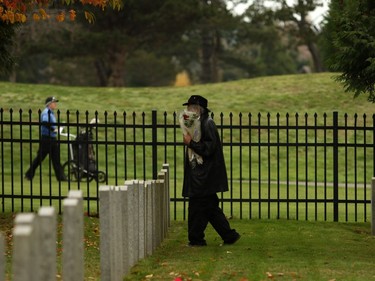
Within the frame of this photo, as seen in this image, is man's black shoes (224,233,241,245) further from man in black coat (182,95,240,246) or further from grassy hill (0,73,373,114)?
grassy hill (0,73,373,114)

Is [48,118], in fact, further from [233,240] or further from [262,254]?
[262,254]

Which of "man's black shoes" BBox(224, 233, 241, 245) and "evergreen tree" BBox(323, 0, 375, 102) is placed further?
"man's black shoes" BBox(224, 233, 241, 245)

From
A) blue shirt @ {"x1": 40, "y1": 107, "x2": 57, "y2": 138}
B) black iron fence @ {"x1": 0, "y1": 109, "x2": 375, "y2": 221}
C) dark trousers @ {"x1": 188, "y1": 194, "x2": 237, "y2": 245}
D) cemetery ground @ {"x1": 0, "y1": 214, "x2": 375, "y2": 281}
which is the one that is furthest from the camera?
blue shirt @ {"x1": 40, "y1": 107, "x2": 57, "y2": 138}

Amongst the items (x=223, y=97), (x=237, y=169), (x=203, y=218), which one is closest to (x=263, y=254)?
(x=203, y=218)

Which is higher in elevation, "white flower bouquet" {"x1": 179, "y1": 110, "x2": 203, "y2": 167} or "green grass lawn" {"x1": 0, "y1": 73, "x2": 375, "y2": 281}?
"white flower bouquet" {"x1": 179, "y1": 110, "x2": 203, "y2": 167}

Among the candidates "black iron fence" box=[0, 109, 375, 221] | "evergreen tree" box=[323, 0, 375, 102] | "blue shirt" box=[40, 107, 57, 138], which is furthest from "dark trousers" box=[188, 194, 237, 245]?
"blue shirt" box=[40, 107, 57, 138]

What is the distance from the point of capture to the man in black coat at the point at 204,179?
13.1 m

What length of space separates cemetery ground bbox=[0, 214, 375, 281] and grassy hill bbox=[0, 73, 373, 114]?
17.5 meters

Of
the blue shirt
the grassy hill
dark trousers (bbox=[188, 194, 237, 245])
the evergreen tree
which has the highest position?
the evergreen tree

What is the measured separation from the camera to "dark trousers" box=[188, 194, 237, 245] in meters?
13.3

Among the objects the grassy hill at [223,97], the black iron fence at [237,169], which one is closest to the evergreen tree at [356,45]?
the black iron fence at [237,169]

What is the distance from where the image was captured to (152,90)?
38.5m

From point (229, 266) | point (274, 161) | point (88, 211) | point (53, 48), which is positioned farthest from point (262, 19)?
point (229, 266)

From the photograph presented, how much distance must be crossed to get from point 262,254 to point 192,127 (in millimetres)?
1813
